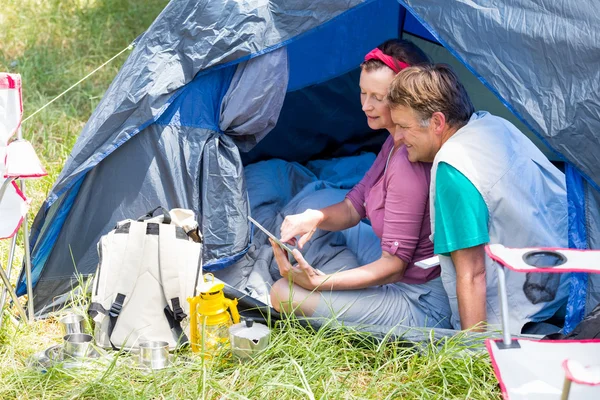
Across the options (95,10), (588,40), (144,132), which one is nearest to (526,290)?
(588,40)

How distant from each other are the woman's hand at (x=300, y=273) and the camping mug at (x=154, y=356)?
426mm

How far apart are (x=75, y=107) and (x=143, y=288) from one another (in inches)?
89.6

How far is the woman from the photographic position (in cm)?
237

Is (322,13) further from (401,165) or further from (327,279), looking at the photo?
(327,279)

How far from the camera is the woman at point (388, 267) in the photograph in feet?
7.78

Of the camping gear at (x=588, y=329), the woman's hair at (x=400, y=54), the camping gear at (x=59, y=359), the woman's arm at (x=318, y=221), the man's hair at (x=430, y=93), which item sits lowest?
the camping gear at (x=59, y=359)

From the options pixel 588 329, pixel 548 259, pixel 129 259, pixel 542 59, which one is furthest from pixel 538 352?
pixel 129 259

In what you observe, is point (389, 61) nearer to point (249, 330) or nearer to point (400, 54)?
point (400, 54)

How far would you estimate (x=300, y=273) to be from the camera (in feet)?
7.93

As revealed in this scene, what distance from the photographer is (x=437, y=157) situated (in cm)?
219

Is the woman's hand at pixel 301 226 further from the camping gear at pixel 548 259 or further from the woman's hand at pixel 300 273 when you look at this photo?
the camping gear at pixel 548 259

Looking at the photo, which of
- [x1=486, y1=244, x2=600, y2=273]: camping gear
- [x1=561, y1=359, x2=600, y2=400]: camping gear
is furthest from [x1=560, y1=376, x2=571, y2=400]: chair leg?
[x1=486, y1=244, x2=600, y2=273]: camping gear

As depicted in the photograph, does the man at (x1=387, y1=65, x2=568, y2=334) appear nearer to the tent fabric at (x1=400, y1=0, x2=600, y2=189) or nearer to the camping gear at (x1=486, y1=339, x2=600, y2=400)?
the tent fabric at (x1=400, y1=0, x2=600, y2=189)

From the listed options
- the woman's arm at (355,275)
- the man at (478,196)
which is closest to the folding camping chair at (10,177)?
the woman's arm at (355,275)
